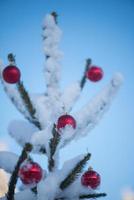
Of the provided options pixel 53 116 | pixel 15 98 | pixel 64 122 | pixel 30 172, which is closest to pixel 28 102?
pixel 15 98

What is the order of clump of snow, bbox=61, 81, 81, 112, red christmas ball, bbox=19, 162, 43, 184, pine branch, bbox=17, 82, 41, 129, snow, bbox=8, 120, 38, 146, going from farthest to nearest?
clump of snow, bbox=61, 81, 81, 112 → pine branch, bbox=17, 82, 41, 129 → snow, bbox=8, 120, 38, 146 → red christmas ball, bbox=19, 162, 43, 184

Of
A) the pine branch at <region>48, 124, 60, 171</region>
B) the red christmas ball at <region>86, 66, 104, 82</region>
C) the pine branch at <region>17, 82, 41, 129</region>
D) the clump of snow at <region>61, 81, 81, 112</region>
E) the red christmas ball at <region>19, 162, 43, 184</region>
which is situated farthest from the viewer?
the red christmas ball at <region>86, 66, 104, 82</region>

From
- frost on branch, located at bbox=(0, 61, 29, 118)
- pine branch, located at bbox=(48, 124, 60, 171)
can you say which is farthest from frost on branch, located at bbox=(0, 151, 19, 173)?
frost on branch, located at bbox=(0, 61, 29, 118)

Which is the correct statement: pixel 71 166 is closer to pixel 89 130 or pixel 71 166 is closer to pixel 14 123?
pixel 89 130

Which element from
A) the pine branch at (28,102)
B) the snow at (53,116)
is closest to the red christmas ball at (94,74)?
the snow at (53,116)

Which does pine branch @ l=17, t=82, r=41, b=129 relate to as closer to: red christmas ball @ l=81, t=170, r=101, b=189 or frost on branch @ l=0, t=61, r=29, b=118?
frost on branch @ l=0, t=61, r=29, b=118

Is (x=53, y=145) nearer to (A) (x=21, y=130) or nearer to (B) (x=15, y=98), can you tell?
(A) (x=21, y=130)
